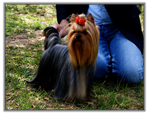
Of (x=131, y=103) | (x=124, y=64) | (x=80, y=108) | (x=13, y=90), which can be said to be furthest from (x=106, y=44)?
(x=13, y=90)

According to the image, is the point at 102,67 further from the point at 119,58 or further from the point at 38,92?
the point at 38,92

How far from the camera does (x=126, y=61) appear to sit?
3125mm

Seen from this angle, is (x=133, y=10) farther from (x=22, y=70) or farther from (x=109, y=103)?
(x=22, y=70)

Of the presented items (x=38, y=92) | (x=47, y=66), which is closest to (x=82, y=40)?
(x=47, y=66)

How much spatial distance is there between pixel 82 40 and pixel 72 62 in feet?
1.15

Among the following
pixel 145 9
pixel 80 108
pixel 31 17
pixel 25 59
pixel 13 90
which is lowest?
pixel 80 108

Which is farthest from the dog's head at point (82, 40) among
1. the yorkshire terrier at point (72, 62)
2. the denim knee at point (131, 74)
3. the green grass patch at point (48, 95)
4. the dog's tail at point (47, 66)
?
the denim knee at point (131, 74)

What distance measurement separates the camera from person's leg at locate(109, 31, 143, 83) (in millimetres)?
3086

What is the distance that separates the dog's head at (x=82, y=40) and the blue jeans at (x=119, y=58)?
97 cm

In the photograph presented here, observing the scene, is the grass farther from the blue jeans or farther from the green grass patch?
the blue jeans

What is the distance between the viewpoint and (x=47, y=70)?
2.76 meters

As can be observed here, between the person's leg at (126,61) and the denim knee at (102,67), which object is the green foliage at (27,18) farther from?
the person's leg at (126,61)

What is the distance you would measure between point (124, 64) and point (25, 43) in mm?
2328

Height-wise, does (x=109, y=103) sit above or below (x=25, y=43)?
below
